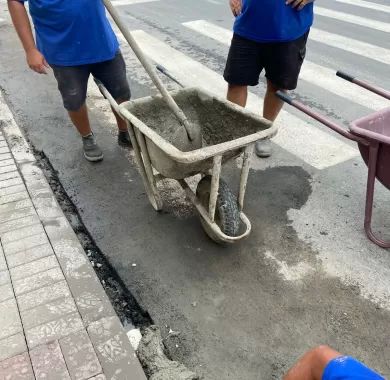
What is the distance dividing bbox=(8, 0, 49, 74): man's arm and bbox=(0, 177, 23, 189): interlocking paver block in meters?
0.91

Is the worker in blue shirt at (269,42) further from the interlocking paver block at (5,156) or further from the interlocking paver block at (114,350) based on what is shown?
the interlocking paver block at (114,350)

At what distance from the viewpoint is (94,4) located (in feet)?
10.2

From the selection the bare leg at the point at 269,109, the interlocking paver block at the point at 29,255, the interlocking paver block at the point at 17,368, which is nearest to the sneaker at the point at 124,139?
the bare leg at the point at 269,109

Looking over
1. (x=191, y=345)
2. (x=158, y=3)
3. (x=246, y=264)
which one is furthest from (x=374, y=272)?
(x=158, y=3)

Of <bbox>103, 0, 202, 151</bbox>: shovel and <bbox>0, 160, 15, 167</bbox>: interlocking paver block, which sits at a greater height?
<bbox>103, 0, 202, 151</bbox>: shovel

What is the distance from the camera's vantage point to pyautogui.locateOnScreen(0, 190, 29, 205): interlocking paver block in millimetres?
3252

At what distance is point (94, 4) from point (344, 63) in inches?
155

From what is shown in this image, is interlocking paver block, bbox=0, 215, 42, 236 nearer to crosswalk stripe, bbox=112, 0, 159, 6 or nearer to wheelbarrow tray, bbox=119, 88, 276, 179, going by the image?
wheelbarrow tray, bbox=119, 88, 276, 179

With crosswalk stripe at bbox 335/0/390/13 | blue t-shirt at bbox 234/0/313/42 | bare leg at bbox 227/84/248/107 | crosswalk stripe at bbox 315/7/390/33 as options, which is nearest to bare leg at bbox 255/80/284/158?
bare leg at bbox 227/84/248/107

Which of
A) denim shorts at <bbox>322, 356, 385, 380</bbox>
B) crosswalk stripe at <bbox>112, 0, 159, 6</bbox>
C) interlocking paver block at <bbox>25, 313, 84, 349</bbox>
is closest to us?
denim shorts at <bbox>322, 356, 385, 380</bbox>

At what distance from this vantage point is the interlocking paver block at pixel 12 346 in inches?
86.0

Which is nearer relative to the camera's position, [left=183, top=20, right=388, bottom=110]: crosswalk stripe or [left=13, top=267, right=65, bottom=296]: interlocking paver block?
[left=13, top=267, right=65, bottom=296]: interlocking paver block

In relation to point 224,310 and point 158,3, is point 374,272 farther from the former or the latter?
point 158,3

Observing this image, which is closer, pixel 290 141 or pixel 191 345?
pixel 191 345
